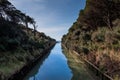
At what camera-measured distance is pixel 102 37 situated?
859 inches

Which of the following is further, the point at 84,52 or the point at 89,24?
the point at 89,24

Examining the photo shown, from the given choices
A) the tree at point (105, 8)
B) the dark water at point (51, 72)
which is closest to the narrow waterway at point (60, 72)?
the dark water at point (51, 72)

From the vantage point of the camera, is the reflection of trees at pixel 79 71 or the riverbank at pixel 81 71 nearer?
the riverbank at pixel 81 71

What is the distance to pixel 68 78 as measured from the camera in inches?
527

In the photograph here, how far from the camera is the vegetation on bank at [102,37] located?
11.6 metres

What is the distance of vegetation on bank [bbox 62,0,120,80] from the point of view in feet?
38.0

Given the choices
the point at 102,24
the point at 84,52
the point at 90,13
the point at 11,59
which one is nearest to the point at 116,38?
the point at 84,52

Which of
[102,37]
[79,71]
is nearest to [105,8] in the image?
[102,37]

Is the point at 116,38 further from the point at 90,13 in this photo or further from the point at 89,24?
the point at 89,24

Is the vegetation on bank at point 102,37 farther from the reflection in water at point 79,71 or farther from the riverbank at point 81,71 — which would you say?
the reflection in water at point 79,71

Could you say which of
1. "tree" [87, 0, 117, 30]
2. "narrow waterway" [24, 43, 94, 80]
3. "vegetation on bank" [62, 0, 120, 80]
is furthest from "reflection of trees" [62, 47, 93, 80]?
"tree" [87, 0, 117, 30]

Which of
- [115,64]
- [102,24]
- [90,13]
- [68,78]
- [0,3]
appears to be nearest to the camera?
[115,64]

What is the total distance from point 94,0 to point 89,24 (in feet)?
29.9

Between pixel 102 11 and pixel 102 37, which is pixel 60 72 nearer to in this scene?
pixel 102 37
